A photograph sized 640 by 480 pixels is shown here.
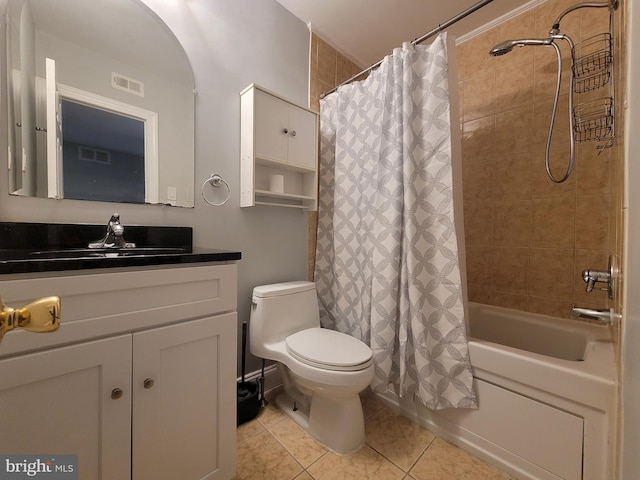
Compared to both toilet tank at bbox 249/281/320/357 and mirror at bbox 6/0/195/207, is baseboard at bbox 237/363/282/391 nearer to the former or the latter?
toilet tank at bbox 249/281/320/357

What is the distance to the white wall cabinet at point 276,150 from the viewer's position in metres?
1.41

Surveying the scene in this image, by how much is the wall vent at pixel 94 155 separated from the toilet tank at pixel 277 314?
873 millimetres

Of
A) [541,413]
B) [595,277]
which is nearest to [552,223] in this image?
[595,277]

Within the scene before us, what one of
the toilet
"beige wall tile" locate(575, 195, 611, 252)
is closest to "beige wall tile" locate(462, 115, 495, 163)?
Answer: "beige wall tile" locate(575, 195, 611, 252)

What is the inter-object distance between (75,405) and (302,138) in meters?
1.50

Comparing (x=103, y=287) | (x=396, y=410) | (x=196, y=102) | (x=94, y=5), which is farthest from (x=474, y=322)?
(x=94, y=5)

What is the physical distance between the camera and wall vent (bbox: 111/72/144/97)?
1119 mm

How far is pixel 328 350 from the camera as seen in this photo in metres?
1.19

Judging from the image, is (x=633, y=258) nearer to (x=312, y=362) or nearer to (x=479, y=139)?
(x=312, y=362)

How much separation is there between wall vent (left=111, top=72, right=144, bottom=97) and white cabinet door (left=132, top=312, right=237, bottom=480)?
3.47 feet

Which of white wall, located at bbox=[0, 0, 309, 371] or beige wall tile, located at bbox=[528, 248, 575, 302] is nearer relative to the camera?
white wall, located at bbox=[0, 0, 309, 371]

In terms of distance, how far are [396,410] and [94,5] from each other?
2.37m

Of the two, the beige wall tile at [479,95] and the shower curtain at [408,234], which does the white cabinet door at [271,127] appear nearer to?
the shower curtain at [408,234]

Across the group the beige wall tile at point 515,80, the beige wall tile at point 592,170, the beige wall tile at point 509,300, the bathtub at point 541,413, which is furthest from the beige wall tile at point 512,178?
the bathtub at point 541,413
